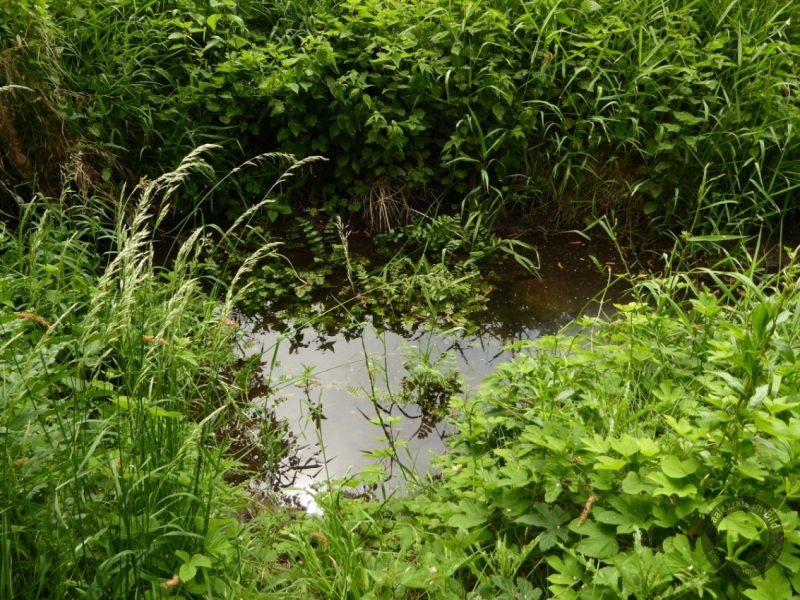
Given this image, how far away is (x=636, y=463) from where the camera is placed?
1859 millimetres

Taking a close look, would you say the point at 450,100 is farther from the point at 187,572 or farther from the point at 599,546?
the point at 187,572

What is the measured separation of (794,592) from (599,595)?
20.0 inches

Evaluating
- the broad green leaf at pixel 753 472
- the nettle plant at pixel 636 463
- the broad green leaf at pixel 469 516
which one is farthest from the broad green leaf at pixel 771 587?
the broad green leaf at pixel 469 516

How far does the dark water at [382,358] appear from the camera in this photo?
9.39 ft

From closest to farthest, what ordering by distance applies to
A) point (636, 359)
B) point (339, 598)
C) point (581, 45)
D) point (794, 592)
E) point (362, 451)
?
point (794, 592) < point (339, 598) < point (636, 359) < point (362, 451) < point (581, 45)

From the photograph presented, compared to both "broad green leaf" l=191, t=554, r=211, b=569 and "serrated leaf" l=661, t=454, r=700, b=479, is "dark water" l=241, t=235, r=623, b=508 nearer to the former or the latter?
"broad green leaf" l=191, t=554, r=211, b=569

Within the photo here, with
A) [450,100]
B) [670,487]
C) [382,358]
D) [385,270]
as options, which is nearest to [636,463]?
[670,487]

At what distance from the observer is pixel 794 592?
5.29ft

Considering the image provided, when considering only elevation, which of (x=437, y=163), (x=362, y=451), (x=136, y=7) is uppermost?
(x=136, y=7)

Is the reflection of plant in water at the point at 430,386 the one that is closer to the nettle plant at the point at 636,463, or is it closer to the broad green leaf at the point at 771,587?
the nettle plant at the point at 636,463

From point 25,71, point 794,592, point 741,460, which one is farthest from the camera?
point 25,71

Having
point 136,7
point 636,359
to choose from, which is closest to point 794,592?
point 636,359

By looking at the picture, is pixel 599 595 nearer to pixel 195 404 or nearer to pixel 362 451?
pixel 362 451

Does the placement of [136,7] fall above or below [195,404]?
above
